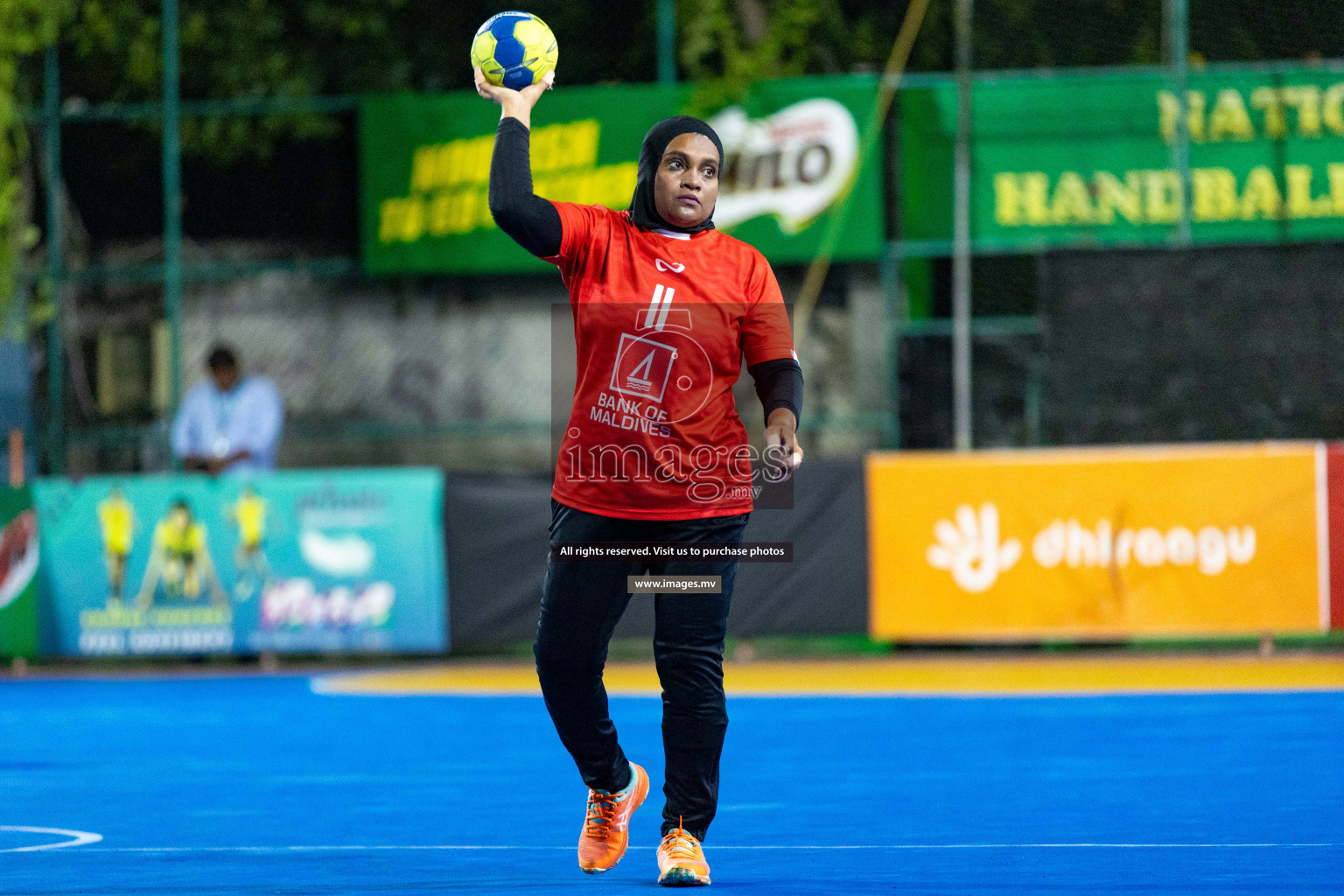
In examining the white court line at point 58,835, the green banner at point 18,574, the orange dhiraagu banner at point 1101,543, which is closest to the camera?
the white court line at point 58,835

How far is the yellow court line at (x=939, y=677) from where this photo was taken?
1219cm

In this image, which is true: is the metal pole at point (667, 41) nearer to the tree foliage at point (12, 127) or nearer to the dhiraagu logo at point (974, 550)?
the dhiraagu logo at point (974, 550)

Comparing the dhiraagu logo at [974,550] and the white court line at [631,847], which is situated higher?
the dhiraagu logo at [974,550]

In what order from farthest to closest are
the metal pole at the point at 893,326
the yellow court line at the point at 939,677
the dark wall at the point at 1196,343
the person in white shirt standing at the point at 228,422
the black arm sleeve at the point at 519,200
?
the metal pole at the point at 893,326 → the person in white shirt standing at the point at 228,422 → the dark wall at the point at 1196,343 → the yellow court line at the point at 939,677 → the black arm sleeve at the point at 519,200

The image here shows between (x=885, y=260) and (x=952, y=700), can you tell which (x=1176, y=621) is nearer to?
(x=952, y=700)

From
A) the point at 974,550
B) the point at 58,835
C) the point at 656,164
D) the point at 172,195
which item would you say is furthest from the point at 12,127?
the point at 656,164

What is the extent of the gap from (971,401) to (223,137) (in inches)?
295

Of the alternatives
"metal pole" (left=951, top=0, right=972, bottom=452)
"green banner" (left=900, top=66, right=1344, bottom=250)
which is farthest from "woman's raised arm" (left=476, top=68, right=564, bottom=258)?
"green banner" (left=900, top=66, right=1344, bottom=250)

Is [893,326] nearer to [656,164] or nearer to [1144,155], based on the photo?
[1144,155]

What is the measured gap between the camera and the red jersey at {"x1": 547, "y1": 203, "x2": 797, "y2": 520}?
556cm

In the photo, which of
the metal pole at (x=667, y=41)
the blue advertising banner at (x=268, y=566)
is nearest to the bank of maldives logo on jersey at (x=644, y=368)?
the blue advertising banner at (x=268, y=566)

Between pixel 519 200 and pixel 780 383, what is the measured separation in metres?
0.92

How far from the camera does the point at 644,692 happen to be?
12266mm

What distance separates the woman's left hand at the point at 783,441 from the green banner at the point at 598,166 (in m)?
11.3
